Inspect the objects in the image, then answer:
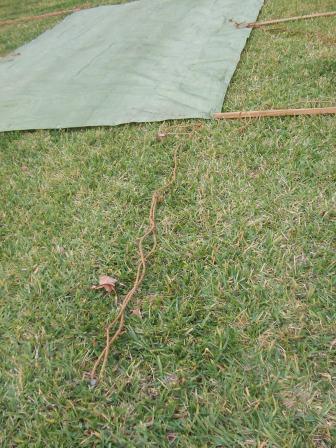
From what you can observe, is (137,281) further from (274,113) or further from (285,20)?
(285,20)

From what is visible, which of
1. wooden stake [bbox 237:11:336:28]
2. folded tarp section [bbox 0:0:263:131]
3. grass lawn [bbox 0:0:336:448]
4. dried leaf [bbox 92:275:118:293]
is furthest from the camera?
wooden stake [bbox 237:11:336:28]

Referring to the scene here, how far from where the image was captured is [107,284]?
164cm

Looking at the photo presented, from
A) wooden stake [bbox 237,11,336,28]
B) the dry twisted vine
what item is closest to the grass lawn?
the dry twisted vine

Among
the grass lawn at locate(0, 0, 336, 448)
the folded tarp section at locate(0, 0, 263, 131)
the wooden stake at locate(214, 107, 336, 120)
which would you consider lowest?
the grass lawn at locate(0, 0, 336, 448)

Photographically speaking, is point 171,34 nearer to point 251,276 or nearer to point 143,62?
point 143,62

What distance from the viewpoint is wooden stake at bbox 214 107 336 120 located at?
2.47 metres

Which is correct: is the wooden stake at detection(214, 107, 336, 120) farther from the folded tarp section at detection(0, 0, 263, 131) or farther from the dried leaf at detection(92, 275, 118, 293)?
the dried leaf at detection(92, 275, 118, 293)

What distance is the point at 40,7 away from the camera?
6875 mm

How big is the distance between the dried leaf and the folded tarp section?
1397 mm

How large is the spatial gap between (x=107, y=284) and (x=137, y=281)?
0.12 metres

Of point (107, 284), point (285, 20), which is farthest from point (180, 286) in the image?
point (285, 20)

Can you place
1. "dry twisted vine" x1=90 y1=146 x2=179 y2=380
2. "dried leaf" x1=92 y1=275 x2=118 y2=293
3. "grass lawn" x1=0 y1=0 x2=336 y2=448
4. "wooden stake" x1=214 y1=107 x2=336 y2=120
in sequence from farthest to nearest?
"wooden stake" x1=214 y1=107 x2=336 y2=120 < "dried leaf" x1=92 y1=275 x2=118 y2=293 < "dry twisted vine" x1=90 y1=146 x2=179 y2=380 < "grass lawn" x1=0 y1=0 x2=336 y2=448

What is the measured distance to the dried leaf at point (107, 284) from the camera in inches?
64.1

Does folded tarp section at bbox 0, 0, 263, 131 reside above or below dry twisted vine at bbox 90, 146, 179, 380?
above
